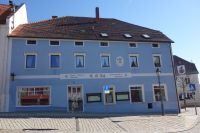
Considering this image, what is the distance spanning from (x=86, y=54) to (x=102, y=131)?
1281cm

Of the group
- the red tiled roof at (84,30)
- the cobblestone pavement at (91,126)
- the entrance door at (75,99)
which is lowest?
the cobblestone pavement at (91,126)

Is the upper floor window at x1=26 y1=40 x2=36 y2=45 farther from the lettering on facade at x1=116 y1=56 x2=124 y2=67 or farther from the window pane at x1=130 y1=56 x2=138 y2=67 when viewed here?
the window pane at x1=130 y1=56 x2=138 y2=67

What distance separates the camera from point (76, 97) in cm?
2597

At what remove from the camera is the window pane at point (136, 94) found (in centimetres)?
2747

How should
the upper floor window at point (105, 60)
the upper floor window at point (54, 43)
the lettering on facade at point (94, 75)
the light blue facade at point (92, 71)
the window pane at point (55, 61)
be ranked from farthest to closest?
the upper floor window at point (105, 60) < the upper floor window at point (54, 43) < the window pane at point (55, 61) < the lettering on facade at point (94, 75) < the light blue facade at point (92, 71)

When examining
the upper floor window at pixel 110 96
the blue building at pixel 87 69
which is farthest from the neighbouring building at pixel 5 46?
the upper floor window at pixel 110 96

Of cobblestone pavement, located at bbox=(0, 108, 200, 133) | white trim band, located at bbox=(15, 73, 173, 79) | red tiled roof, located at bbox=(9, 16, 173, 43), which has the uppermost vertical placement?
red tiled roof, located at bbox=(9, 16, 173, 43)

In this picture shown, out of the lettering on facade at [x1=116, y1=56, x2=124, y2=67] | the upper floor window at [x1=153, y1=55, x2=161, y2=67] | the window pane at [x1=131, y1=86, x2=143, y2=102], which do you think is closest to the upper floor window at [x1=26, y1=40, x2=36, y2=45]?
the lettering on facade at [x1=116, y1=56, x2=124, y2=67]

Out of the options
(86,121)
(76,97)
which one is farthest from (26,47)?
(86,121)

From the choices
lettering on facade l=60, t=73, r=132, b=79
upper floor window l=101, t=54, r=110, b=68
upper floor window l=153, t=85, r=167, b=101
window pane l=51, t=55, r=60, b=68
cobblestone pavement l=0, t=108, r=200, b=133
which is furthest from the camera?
upper floor window l=153, t=85, r=167, b=101

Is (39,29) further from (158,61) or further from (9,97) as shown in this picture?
(158,61)

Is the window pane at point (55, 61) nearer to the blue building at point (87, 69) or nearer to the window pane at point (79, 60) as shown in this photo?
the blue building at point (87, 69)

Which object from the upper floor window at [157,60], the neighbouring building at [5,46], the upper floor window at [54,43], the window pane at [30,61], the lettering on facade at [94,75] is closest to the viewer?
the neighbouring building at [5,46]

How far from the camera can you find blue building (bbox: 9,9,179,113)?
2495 centimetres
